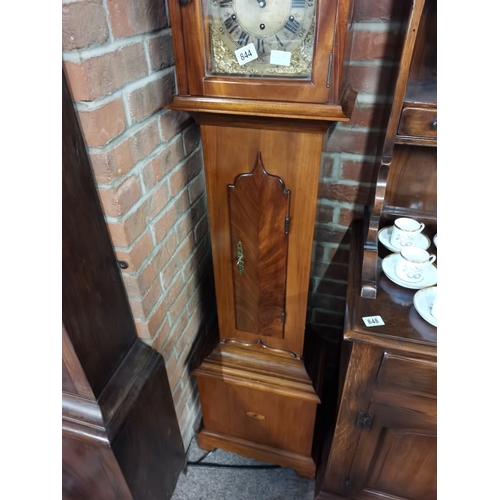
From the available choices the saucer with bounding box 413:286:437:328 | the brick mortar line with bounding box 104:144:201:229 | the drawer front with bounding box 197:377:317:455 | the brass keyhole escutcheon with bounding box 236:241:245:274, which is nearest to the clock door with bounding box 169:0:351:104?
the brick mortar line with bounding box 104:144:201:229

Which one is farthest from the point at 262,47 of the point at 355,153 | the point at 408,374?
the point at 408,374

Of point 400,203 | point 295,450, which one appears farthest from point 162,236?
point 295,450

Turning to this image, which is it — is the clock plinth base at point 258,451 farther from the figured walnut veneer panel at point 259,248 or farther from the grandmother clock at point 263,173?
the figured walnut veneer panel at point 259,248

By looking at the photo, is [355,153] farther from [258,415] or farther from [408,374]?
[258,415]

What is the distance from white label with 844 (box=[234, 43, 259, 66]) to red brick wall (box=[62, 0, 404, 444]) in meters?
0.19

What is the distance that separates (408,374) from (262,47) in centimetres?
71

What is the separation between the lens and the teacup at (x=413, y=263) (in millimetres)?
865

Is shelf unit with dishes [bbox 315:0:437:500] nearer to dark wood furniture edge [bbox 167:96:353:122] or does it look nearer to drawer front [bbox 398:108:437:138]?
drawer front [bbox 398:108:437:138]

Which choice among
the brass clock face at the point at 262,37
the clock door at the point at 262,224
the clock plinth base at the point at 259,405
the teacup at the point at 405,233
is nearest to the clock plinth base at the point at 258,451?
the clock plinth base at the point at 259,405

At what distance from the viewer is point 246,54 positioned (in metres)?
0.69

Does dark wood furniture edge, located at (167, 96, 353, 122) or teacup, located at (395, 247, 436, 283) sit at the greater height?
dark wood furniture edge, located at (167, 96, 353, 122)

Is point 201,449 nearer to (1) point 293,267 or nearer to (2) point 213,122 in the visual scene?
(1) point 293,267

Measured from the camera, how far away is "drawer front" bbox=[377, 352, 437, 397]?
790 mm

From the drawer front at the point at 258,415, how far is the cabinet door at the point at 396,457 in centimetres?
18
